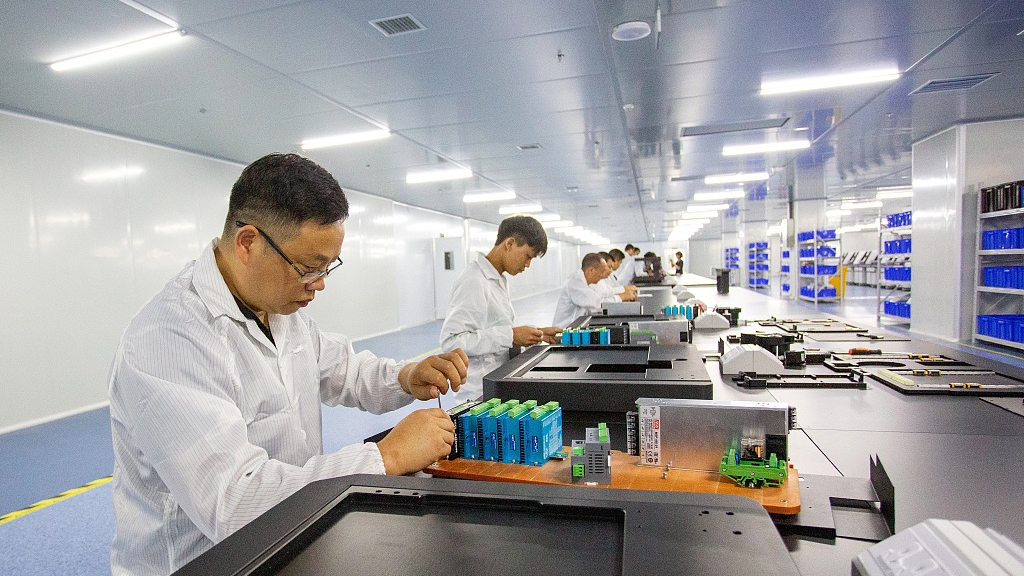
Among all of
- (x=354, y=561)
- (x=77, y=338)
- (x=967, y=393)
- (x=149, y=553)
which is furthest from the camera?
(x=77, y=338)

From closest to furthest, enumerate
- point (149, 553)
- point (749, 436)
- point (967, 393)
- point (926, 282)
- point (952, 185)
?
point (149, 553), point (749, 436), point (967, 393), point (952, 185), point (926, 282)

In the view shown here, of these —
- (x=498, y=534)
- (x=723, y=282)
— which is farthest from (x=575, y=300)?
(x=498, y=534)

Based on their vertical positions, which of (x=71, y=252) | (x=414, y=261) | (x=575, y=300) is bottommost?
(x=575, y=300)

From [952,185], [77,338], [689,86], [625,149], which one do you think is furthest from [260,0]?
[952,185]

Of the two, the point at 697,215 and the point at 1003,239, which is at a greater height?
the point at 697,215

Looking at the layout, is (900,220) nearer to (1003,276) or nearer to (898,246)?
(898,246)

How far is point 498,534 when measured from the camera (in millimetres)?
691

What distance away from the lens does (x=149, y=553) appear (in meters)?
1.06

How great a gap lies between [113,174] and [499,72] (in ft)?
13.5

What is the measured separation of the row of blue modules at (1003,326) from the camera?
20.2 ft

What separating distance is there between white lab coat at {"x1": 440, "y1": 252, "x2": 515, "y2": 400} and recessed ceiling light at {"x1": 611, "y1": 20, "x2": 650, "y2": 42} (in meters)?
1.84

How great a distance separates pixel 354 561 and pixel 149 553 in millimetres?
692

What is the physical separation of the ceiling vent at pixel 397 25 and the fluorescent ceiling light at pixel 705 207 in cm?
1220

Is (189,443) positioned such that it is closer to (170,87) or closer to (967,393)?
(967,393)
